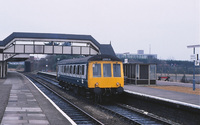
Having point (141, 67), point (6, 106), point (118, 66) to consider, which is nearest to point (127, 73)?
point (141, 67)

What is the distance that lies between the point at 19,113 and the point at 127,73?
710 inches

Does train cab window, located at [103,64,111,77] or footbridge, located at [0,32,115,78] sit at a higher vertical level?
footbridge, located at [0,32,115,78]

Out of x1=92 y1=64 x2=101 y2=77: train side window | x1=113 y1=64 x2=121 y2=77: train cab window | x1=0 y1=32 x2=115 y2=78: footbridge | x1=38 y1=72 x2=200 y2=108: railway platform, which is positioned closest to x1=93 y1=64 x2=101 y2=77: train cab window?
x1=92 y1=64 x2=101 y2=77: train side window

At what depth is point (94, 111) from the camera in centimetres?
1430

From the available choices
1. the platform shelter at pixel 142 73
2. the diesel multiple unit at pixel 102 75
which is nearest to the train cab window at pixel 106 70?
the diesel multiple unit at pixel 102 75

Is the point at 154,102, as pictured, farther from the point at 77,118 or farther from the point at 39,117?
the point at 39,117

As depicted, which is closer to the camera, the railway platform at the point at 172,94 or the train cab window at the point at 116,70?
the railway platform at the point at 172,94

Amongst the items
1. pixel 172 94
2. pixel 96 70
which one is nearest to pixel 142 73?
pixel 172 94

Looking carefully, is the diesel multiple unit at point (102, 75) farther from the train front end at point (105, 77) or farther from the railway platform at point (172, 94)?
the railway platform at point (172, 94)

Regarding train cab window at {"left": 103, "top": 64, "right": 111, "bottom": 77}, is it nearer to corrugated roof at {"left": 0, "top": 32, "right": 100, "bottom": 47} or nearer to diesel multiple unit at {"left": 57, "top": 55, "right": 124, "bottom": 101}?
diesel multiple unit at {"left": 57, "top": 55, "right": 124, "bottom": 101}

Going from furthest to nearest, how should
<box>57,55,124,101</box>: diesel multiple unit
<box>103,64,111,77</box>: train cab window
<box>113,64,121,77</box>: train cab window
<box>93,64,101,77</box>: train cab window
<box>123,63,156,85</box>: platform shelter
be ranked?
<box>123,63,156,85</box>: platform shelter
<box>113,64,121,77</box>: train cab window
<box>103,64,111,77</box>: train cab window
<box>93,64,101,77</box>: train cab window
<box>57,55,124,101</box>: diesel multiple unit

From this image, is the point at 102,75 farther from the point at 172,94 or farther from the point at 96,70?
the point at 172,94

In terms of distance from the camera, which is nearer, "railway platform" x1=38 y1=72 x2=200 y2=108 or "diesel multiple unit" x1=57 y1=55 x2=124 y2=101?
"railway platform" x1=38 y1=72 x2=200 y2=108

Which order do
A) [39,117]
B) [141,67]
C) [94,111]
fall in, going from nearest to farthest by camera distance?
[39,117], [94,111], [141,67]
